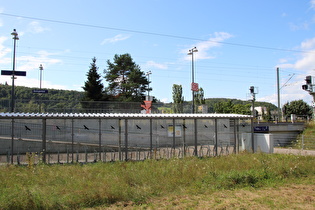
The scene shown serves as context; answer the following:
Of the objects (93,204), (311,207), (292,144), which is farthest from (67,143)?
(292,144)

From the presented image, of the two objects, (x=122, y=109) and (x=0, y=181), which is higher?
(x=122, y=109)

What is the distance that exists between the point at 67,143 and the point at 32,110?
550cm

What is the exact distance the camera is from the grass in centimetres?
660

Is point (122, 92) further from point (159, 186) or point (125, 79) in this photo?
point (159, 186)

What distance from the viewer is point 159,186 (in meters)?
7.97

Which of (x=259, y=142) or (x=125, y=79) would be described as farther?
(x=125, y=79)

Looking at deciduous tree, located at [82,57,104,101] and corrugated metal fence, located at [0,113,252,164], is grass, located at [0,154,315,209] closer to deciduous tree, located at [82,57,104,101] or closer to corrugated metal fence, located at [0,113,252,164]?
corrugated metal fence, located at [0,113,252,164]

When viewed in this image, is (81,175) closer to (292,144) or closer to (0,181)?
(0,181)

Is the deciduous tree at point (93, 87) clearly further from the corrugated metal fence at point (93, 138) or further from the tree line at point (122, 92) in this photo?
the corrugated metal fence at point (93, 138)

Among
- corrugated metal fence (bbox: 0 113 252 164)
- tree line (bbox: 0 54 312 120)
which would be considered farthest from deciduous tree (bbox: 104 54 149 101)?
corrugated metal fence (bbox: 0 113 252 164)

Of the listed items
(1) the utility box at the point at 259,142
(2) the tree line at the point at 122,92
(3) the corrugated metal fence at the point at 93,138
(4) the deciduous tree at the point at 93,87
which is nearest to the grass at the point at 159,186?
(3) the corrugated metal fence at the point at 93,138

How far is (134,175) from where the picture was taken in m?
8.76

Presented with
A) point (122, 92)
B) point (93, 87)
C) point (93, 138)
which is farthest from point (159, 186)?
point (122, 92)

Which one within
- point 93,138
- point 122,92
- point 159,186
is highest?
point 122,92
